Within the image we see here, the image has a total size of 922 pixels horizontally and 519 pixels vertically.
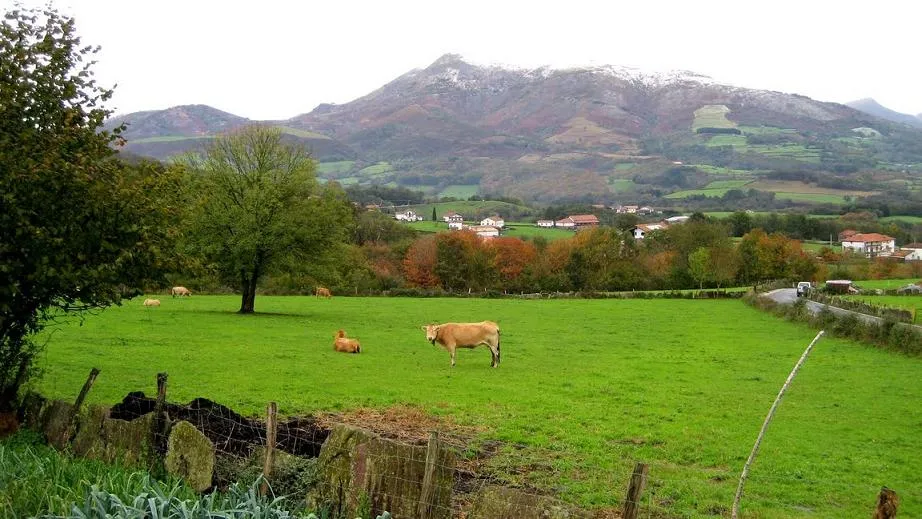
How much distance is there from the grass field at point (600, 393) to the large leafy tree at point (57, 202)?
233 centimetres

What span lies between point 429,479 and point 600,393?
13.8m

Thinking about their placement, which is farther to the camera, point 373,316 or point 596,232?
point 596,232

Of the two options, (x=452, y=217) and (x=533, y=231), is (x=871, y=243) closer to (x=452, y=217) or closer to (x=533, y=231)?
(x=533, y=231)

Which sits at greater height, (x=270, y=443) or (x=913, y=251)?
(x=913, y=251)

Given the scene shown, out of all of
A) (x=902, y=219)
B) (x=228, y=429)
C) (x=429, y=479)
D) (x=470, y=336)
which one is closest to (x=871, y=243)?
(x=902, y=219)

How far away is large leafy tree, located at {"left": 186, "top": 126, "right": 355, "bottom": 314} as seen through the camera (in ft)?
134

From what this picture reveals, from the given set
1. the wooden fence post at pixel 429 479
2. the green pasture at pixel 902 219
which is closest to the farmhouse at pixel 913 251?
the green pasture at pixel 902 219

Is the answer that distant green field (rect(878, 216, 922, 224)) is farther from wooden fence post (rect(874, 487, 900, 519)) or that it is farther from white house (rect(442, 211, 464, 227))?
wooden fence post (rect(874, 487, 900, 519))

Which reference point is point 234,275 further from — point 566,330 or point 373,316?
point 566,330

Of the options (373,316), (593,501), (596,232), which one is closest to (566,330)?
(373,316)

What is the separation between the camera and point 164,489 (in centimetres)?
824

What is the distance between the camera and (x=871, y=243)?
5581 inches

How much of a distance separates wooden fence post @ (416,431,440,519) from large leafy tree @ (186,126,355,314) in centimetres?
3472

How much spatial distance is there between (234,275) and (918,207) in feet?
655
